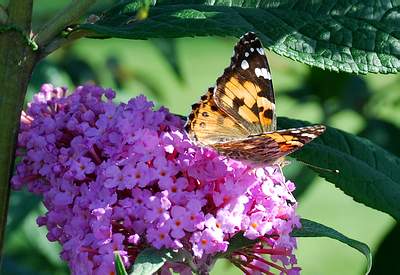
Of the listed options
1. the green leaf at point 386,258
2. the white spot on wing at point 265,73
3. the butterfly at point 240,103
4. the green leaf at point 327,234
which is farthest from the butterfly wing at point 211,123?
the green leaf at point 386,258

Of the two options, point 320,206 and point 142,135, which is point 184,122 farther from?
point 320,206

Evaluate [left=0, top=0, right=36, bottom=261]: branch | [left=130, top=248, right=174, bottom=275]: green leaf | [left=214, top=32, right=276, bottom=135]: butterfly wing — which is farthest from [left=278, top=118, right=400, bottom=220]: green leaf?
[left=0, top=0, right=36, bottom=261]: branch

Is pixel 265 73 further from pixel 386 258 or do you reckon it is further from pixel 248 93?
pixel 386 258

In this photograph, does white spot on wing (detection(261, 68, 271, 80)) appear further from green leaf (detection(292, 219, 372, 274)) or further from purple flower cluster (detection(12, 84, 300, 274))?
green leaf (detection(292, 219, 372, 274))

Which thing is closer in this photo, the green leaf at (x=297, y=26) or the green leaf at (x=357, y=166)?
the green leaf at (x=297, y=26)

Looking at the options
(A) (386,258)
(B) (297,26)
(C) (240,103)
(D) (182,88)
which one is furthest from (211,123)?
(D) (182,88)

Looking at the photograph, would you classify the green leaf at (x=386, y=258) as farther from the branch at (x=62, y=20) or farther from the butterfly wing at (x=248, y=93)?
the branch at (x=62, y=20)
